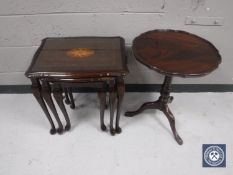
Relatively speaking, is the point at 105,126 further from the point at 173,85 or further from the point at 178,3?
the point at 178,3

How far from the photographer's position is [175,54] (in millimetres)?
1259

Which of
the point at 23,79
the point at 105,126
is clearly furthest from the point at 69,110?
the point at 23,79

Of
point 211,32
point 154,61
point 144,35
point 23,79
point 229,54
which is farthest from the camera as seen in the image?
point 23,79

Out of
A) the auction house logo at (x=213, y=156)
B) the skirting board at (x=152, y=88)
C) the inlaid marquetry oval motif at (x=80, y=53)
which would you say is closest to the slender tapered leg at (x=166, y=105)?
the auction house logo at (x=213, y=156)

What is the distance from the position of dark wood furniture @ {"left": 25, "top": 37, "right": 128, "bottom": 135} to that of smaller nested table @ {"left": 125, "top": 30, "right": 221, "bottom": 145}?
0.14m

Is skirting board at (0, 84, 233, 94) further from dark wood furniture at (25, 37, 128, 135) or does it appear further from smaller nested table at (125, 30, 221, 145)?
dark wood furniture at (25, 37, 128, 135)

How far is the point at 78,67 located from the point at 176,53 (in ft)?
1.82

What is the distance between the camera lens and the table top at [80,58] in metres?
1.16

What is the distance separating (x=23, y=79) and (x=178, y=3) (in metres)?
1.35

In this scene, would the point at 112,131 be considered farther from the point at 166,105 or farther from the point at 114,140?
the point at 166,105

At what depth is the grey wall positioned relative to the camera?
145 centimetres

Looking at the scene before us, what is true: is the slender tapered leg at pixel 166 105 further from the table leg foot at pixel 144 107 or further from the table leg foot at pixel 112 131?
the table leg foot at pixel 112 131

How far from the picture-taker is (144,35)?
4.68 feet

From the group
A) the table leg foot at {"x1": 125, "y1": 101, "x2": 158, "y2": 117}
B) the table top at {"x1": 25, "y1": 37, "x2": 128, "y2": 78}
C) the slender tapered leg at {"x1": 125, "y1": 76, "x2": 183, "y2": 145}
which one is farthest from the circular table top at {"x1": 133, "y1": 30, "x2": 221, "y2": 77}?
the table leg foot at {"x1": 125, "y1": 101, "x2": 158, "y2": 117}
